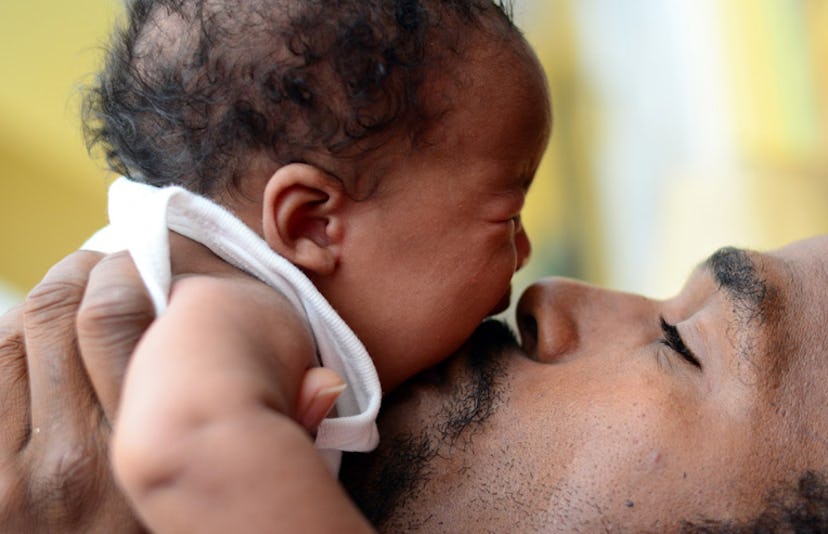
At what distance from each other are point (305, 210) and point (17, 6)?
2.60 m

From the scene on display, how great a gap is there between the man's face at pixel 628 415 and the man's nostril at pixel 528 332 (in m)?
0.02

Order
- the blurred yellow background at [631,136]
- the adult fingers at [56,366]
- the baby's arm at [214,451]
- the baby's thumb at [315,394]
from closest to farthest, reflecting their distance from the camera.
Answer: the baby's arm at [214,451] → the baby's thumb at [315,394] → the adult fingers at [56,366] → the blurred yellow background at [631,136]

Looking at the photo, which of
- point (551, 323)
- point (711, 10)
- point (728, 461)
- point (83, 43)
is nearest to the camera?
point (728, 461)

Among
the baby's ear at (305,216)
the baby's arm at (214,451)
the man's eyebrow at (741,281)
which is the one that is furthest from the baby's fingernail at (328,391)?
the man's eyebrow at (741,281)

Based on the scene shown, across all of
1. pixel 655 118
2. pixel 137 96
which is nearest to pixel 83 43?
pixel 655 118

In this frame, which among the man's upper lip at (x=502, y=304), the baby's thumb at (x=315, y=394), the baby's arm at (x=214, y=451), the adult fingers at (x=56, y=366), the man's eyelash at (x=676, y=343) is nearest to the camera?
the baby's arm at (x=214, y=451)

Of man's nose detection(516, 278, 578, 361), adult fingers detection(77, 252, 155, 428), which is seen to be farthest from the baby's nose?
adult fingers detection(77, 252, 155, 428)

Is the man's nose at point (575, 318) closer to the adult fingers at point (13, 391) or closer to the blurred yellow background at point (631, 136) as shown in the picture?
the adult fingers at point (13, 391)

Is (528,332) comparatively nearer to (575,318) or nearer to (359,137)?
(575,318)

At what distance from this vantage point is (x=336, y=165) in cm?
110

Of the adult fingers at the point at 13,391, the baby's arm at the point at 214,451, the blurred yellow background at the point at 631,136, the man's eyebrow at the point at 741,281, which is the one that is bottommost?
the blurred yellow background at the point at 631,136

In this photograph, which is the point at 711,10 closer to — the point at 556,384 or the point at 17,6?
the point at 556,384

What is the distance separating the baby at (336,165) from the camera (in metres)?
1.03

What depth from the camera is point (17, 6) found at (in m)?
3.21
